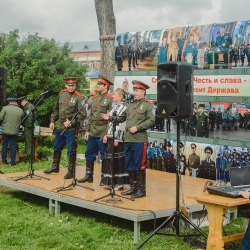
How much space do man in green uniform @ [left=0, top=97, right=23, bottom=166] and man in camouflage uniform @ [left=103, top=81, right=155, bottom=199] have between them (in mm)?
5424

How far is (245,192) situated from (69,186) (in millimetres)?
3253

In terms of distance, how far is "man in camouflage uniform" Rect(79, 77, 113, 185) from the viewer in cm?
798

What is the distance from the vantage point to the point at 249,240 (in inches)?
197

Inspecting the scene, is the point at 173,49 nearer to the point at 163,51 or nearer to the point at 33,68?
the point at 163,51

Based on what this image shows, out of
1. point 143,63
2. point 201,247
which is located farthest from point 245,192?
point 143,63

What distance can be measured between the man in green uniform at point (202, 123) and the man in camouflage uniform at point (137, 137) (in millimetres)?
1814

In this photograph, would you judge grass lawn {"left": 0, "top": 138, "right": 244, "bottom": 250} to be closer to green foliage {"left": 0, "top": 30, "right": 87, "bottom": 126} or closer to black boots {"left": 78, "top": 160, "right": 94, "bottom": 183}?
black boots {"left": 78, "top": 160, "right": 94, "bottom": 183}

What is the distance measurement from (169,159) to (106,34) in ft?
11.9

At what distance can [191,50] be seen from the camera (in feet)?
28.8

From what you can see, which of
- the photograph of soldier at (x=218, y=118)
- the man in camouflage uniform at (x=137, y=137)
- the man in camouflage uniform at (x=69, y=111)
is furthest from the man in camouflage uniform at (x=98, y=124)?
the photograph of soldier at (x=218, y=118)

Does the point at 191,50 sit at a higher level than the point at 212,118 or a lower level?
higher

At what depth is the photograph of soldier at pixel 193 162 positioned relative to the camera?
344 inches

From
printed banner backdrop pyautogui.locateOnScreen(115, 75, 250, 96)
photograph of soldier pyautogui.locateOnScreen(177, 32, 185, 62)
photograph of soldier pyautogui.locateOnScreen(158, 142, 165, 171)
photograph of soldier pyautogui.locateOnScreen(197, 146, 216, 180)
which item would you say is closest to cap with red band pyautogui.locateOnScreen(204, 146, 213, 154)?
photograph of soldier pyautogui.locateOnScreen(197, 146, 216, 180)

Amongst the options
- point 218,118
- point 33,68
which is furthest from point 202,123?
point 33,68
